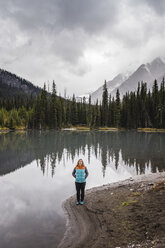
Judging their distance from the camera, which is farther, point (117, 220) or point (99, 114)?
point (99, 114)

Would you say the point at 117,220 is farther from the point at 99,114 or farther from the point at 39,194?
the point at 99,114

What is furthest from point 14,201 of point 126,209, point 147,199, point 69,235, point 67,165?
point 67,165

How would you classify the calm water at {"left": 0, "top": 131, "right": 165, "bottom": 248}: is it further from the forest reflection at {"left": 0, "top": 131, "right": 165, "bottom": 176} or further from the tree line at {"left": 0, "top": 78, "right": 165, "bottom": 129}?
the tree line at {"left": 0, "top": 78, "right": 165, "bottom": 129}

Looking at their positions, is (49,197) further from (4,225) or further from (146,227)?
(146,227)

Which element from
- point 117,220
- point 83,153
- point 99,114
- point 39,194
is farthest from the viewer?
point 99,114

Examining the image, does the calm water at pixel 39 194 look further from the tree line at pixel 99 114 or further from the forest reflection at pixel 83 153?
the tree line at pixel 99 114

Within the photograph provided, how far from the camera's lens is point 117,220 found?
8484mm

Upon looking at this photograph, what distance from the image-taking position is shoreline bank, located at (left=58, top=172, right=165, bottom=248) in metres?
6.81

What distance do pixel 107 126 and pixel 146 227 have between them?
346ft

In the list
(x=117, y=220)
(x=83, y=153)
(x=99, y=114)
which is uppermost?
(x=99, y=114)

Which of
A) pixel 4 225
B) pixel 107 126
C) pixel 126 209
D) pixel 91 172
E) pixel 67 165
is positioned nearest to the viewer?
pixel 4 225

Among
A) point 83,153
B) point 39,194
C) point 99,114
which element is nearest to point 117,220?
point 39,194

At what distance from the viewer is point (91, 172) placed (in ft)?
64.2

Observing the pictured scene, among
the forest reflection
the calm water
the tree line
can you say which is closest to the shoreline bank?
the calm water
